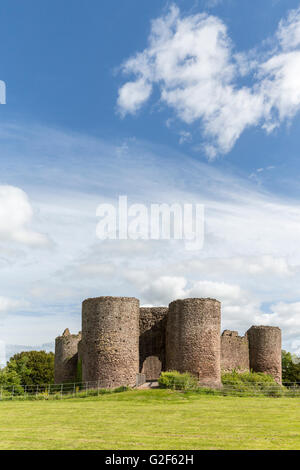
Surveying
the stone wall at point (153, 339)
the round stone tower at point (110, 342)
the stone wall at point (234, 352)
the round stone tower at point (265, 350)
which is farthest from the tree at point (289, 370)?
the round stone tower at point (110, 342)

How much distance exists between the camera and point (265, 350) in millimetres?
48594

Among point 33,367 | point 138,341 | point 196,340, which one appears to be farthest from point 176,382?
point 33,367

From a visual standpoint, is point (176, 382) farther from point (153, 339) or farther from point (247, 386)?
point (153, 339)

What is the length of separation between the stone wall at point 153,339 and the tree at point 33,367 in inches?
1273

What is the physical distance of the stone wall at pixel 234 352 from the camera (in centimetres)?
4444

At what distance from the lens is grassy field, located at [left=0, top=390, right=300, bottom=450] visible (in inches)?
536

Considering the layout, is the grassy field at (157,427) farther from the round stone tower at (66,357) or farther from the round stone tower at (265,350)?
the round stone tower at (265,350)

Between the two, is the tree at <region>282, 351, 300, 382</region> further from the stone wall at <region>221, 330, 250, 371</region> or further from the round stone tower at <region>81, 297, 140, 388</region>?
the round stone tower at <region>81, 297, 140, 388</region>

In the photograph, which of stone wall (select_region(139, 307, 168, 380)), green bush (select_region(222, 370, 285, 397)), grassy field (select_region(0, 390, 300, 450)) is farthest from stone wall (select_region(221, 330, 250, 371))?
grassy field (select_region(0, 390, 300, 450))

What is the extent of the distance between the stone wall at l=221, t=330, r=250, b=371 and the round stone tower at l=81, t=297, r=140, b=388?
37.7 ft

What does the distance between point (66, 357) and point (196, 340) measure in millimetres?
16898

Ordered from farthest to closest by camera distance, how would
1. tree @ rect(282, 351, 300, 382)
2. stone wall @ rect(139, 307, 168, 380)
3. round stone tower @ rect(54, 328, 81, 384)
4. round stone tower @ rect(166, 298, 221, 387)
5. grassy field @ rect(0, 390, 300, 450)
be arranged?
tree @ rect(282, 351, 300, 382), round stone tower @ rect(54, 328, 81, 384), stone wall @ rect(139, 307, 168, 380), round stone tower @ rect(166, 298, 221, 387), grassy field @ rect(0, 390, 300, 450)
